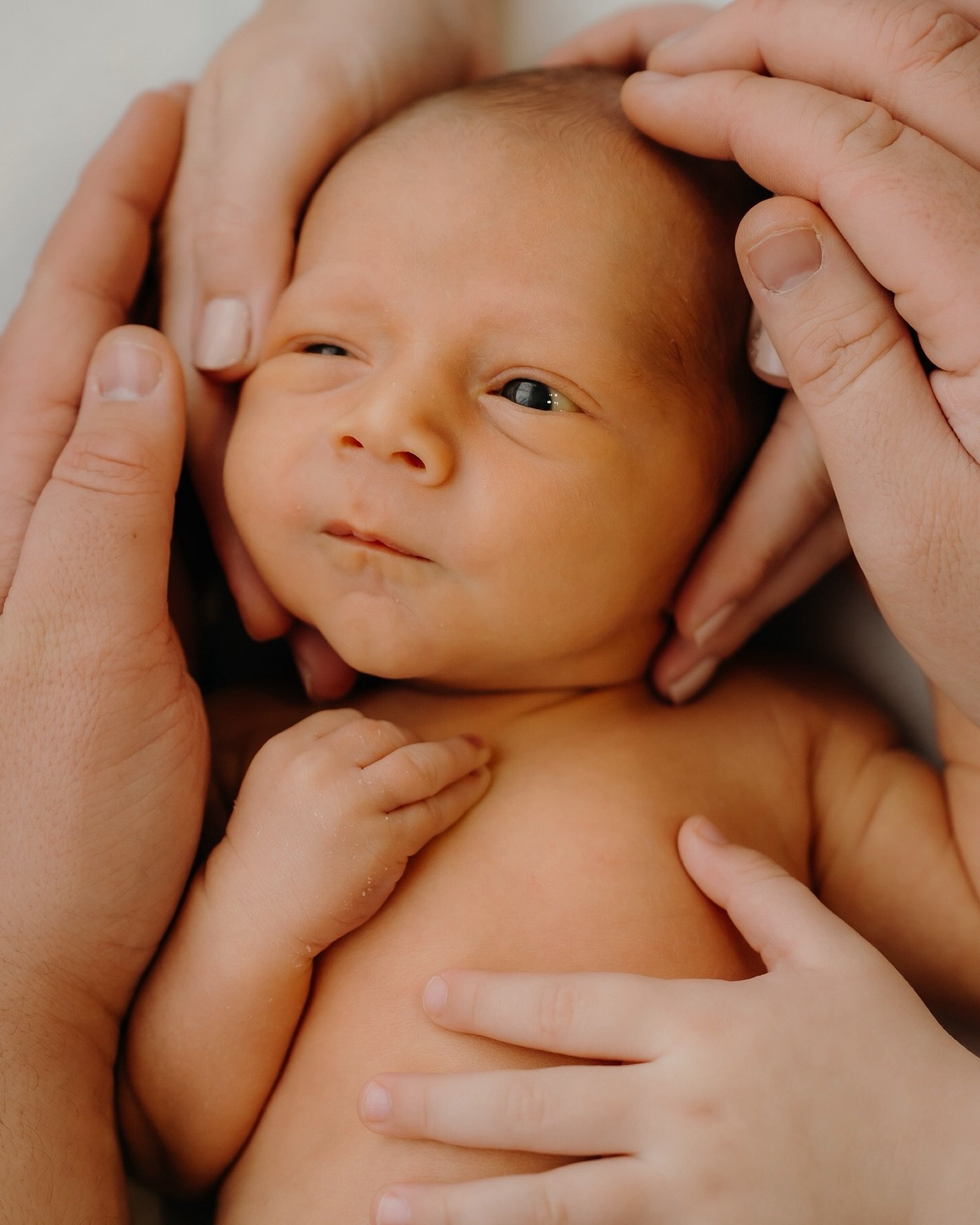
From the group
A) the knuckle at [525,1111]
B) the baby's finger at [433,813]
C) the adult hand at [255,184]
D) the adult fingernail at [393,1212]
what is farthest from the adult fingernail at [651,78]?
the adult fingernail at [393,1212]

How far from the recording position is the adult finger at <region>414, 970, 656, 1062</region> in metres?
1.11

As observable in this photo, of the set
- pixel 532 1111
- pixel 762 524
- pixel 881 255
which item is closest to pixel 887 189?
pixel 881 255

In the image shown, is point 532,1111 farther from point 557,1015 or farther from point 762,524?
point 762,524

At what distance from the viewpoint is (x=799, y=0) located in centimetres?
120

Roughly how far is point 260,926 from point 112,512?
1.61ft

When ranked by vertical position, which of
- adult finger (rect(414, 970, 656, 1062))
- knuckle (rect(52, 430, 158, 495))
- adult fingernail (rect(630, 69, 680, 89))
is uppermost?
adult fingernail (rect(630, 69, 680, 89))

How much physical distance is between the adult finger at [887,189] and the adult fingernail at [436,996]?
29.4 inches

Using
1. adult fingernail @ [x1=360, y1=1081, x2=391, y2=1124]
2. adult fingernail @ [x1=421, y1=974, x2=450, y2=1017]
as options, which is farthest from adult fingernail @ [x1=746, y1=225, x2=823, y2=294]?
adult fingernail @ [x1=360, y1=1081, x2=391, y2=1124]

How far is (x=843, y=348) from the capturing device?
111 centimetres

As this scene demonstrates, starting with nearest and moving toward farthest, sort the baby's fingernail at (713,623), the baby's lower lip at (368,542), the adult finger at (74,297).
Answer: the baby's lower lip at (368,542) → the adult finger at (74,297) → the baby's fingernail at (713,623)

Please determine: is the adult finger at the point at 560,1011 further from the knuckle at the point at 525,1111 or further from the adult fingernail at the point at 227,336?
the adult fingernail at the point at 227,336

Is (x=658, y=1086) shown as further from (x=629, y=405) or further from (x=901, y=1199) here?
(x=629, y=405)

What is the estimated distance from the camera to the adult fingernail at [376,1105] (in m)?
1.12

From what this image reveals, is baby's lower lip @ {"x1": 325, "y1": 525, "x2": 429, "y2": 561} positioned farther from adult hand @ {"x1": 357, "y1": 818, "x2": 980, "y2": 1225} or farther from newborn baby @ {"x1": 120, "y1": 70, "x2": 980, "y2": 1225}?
adult hand @ {"x1": 357, "y1": 818, "x2": 980, "y2": 1225}
